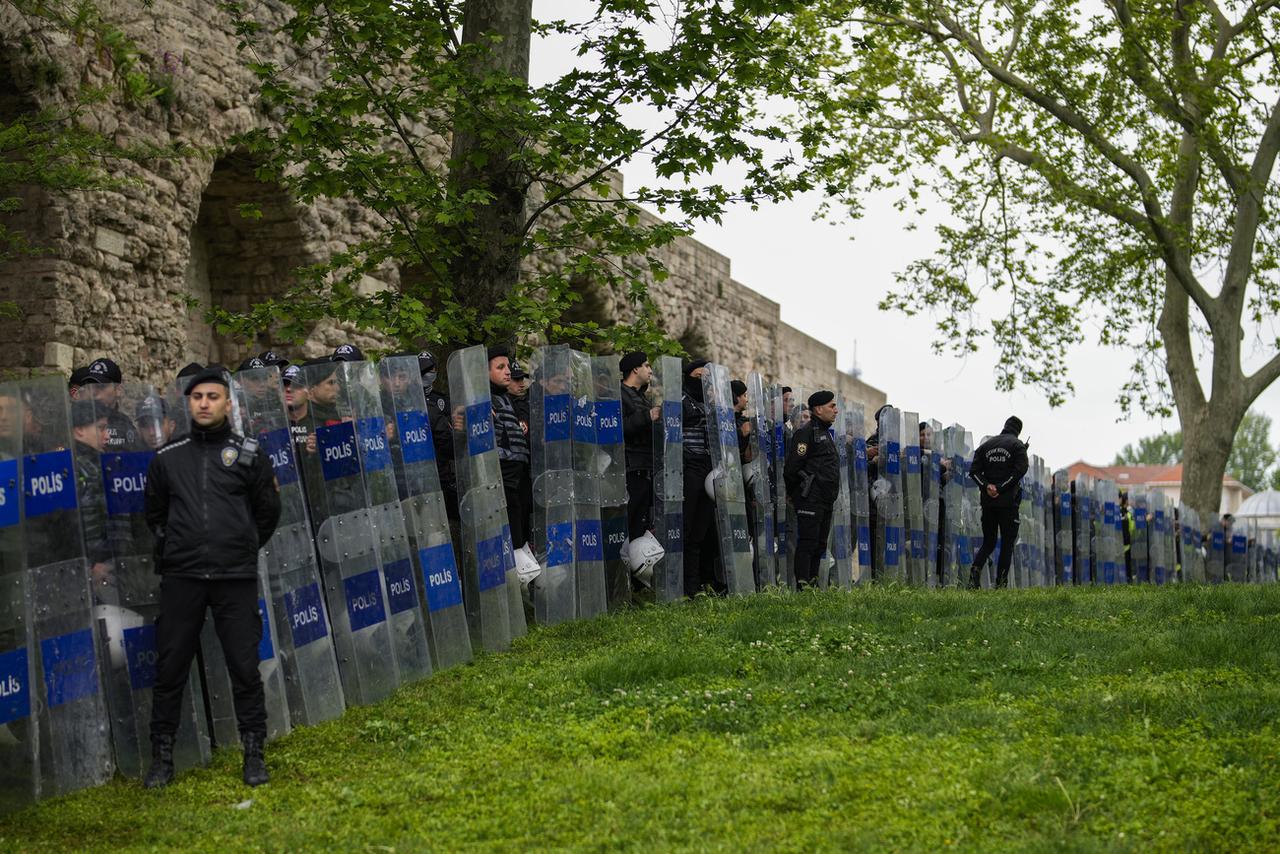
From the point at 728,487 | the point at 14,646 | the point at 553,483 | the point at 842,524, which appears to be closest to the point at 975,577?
the point at 842,524

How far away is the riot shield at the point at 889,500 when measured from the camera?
14211 mm

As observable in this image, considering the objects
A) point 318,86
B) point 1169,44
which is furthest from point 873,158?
point 318,86

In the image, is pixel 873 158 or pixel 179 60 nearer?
pixel 179 60

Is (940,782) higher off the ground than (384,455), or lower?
lower

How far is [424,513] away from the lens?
8.53 m

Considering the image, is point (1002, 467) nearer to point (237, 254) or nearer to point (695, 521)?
point (695, 521)

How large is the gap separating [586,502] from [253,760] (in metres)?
3.87

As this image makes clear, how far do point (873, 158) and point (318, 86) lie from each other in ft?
37.9

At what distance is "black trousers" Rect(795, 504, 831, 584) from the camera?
1178 centimetres

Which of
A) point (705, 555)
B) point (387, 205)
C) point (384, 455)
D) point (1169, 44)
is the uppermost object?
point (1169, 44)

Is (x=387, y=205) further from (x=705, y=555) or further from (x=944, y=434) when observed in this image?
(x=944, y=434)

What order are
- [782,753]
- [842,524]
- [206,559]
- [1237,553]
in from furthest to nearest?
[1237,553]
[842,524]
[206,559]
[782,753]

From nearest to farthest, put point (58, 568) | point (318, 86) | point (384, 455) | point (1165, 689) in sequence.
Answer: point (58, 568) → point (1165, 689) → point (384, 455) → point (318, 86)

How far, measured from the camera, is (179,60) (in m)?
12.2
